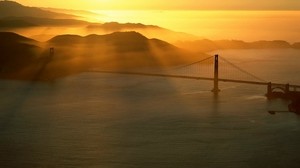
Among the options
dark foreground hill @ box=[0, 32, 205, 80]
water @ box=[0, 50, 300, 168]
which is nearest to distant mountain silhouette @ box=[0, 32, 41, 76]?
dark foreground hill @ box=[0, 32, 205, 80]

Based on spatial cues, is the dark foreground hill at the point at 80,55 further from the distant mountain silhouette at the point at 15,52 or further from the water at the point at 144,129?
the water at the point at 144,129

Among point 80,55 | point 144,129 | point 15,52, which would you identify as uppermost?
point 15,52

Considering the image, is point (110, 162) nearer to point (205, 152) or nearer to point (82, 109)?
point (205, 152)

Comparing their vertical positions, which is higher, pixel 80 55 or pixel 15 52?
pixel 15 52

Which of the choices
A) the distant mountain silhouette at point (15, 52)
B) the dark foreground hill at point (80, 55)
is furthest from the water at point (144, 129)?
the distant mountain silhouette at point (15, 52)

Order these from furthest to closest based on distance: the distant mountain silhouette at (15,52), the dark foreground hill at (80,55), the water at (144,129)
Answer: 1. the distant mountain silhouette at (15,52)
2. the dark foreground hill at (80,55)
3. the water at (144,129)

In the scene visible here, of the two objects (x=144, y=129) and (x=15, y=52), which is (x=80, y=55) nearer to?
(x=15, y=52)

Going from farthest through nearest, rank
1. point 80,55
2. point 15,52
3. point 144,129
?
point 80,55 → point 15,52 → point 144,129

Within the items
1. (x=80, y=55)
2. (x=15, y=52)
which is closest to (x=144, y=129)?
(x=80, y=55)
